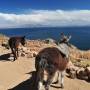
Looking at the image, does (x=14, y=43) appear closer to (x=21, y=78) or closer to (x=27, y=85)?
(x=21, y=78)

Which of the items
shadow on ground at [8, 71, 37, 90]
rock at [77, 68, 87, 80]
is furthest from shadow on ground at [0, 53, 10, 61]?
rock at [77, 68, 87, 80]

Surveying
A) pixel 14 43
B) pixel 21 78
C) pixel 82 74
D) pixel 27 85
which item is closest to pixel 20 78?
pixel 21 78

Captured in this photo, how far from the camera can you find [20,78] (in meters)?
17.8

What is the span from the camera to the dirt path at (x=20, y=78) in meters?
16.3

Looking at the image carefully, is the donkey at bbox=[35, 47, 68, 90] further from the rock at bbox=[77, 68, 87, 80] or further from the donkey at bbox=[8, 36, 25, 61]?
the donkey at bbox=[8, 36, 25, 61]

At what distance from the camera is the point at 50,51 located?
43.5ft

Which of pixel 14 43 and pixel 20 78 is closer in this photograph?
pixel 20 78

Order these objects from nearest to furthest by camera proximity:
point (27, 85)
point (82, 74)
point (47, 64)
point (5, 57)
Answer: point (47, 64) → point (27, 85) → point (82, 74) → point (5, 57)

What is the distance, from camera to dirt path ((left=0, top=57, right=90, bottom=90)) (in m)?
16.3

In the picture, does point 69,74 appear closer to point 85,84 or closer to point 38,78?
point 85,84

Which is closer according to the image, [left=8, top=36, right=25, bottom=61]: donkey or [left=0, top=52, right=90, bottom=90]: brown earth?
[left=0, top=52, right=90, bottom=90]: brown earth

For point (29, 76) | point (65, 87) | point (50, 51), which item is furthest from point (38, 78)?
point (29, 76)

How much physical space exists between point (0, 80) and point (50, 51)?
5.35 meters

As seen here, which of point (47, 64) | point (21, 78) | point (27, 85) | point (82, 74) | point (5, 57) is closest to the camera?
point (47, 64)
